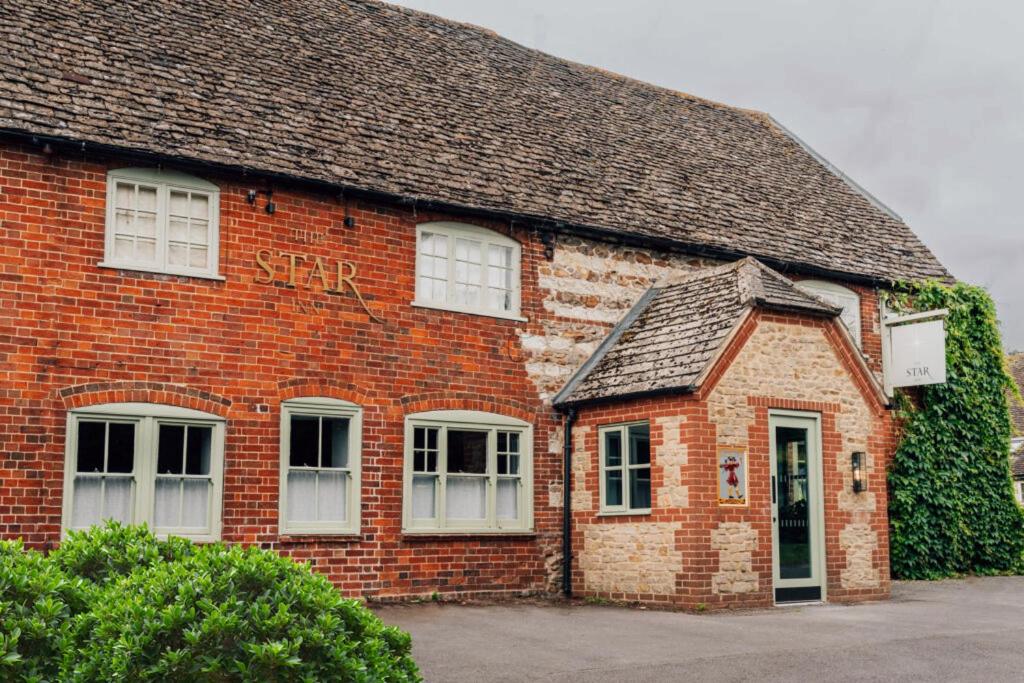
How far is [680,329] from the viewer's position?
50.1ft

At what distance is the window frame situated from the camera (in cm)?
1472

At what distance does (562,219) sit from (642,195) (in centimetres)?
232

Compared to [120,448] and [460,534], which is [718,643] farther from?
[120,448]

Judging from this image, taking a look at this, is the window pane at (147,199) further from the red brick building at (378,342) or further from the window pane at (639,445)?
the window pane at (639,445)

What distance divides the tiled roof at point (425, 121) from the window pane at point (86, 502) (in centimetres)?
381

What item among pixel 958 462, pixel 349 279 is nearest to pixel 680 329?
pixel 349 279

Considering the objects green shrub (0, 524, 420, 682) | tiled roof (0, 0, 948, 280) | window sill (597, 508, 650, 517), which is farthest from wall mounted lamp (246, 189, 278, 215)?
green shrub (0, 524, 420, 682)

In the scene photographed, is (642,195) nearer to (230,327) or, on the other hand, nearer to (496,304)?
(496,304)

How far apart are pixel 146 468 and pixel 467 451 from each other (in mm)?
4325

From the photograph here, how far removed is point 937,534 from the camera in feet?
63.3

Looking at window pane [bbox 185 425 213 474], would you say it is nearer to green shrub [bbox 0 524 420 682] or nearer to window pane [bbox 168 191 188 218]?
window pane [bbox 168 191 188 218]

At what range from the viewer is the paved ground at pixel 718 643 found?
9.45m

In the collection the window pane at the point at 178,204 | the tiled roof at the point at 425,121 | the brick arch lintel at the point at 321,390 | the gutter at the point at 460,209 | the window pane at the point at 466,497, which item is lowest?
the window pane at the point at 466,497

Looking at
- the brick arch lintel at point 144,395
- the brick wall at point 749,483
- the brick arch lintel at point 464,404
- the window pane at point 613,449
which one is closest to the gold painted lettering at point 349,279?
the brick arch lintel at point 464,404
